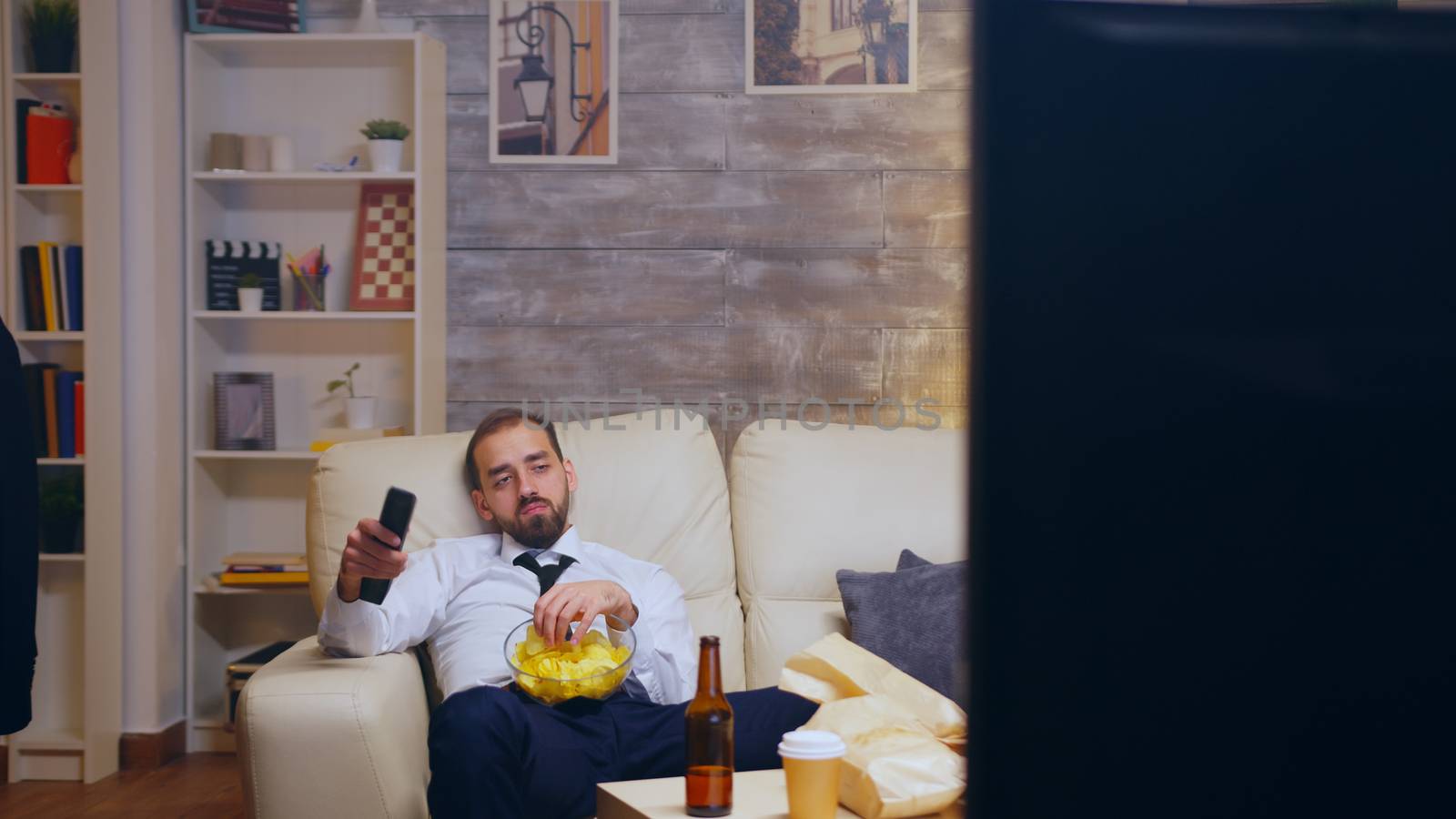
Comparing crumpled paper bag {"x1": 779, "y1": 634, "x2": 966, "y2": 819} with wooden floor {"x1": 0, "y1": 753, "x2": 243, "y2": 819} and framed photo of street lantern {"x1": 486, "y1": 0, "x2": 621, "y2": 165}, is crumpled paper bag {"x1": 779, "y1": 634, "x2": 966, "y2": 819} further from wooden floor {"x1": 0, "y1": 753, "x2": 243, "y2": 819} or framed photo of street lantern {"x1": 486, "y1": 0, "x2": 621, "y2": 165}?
framed photo of street lantern {"x1": 486, "y1": 0, "x2": 621, "y2": 165}

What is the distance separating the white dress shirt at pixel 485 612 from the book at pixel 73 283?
1.50 m

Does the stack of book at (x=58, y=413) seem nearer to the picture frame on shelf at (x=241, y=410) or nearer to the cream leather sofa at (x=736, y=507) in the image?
the picture frame on shelf at (x=241, y=410)

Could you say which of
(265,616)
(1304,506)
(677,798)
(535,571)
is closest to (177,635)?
(265,616)

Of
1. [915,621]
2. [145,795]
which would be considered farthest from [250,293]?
[915,621]

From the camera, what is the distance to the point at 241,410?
10.6 feet

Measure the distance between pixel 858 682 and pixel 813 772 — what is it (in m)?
0.35

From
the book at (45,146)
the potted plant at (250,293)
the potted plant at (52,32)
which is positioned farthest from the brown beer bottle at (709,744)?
the potted plant at (52,32)

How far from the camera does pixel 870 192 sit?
10.5 feet

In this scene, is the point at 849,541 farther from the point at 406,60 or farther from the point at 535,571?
the point at 406,60

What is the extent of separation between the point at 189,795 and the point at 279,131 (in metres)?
1.84

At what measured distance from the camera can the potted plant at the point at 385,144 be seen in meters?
3.11

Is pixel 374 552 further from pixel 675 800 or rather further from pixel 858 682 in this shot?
pixel 858 682

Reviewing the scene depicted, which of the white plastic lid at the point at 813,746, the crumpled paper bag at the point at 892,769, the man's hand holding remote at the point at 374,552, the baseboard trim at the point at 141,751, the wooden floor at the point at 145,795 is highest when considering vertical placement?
the man's hand holding remote at the point at 374,552

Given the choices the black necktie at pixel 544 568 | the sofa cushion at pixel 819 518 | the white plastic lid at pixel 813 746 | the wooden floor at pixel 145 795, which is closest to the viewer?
the white plastic lid at pixel 813 746
